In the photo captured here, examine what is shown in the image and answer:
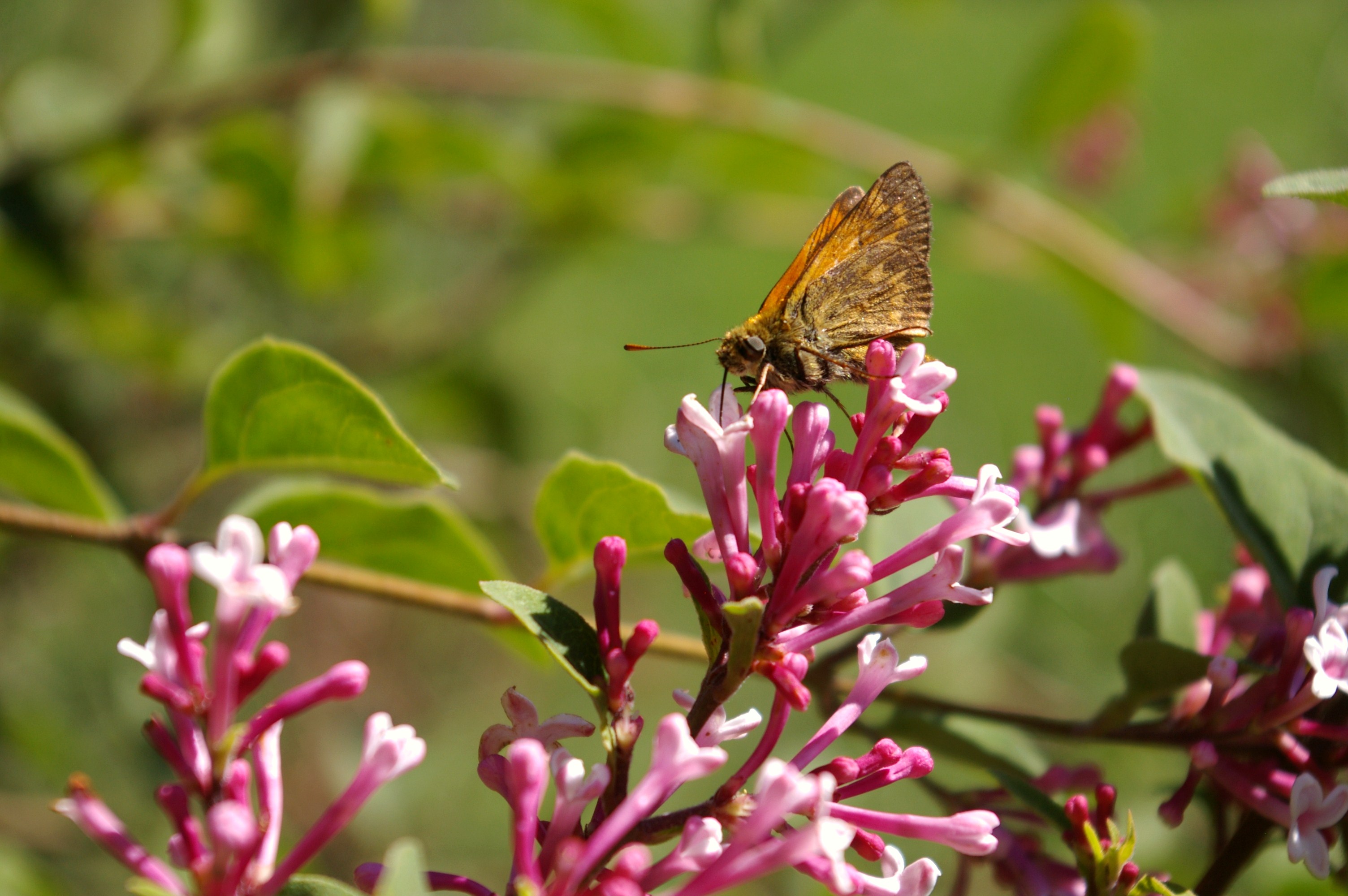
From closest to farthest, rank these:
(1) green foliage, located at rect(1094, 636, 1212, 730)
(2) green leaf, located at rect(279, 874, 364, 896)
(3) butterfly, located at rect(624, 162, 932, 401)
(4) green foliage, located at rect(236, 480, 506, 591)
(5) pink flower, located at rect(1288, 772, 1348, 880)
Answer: (2) green leaf, located at rect(279, 874, 364, 896)
(5) pink flower, located at rect(1288, 772, 1348, 880)
(1) green foliage, located at rect(1094, 636, 1212, 730)
(3) butterfly, located at rect(624, 162, 932, 401)
(4) green foliage, located at rect(236, 480, 506, 591)

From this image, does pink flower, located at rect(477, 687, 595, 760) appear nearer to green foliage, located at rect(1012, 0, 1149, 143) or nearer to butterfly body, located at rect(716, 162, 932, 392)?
butterfly body, located at rect(716, 162, 932, 392)

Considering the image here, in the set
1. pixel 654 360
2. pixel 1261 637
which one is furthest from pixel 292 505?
pixel 654 360

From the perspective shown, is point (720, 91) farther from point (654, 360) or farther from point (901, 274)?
point (654, 360)

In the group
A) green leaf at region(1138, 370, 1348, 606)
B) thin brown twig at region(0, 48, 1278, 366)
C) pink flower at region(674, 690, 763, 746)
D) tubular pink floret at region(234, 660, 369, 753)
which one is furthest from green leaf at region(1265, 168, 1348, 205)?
thin brown twig at region(0, 48, 1278, 366)

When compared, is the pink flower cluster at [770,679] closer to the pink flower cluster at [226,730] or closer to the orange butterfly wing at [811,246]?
the pink flower cluster at [226,730]

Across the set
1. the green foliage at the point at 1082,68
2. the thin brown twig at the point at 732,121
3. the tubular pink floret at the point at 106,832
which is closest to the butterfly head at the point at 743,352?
the tubular pink floret at the point at 106,832
